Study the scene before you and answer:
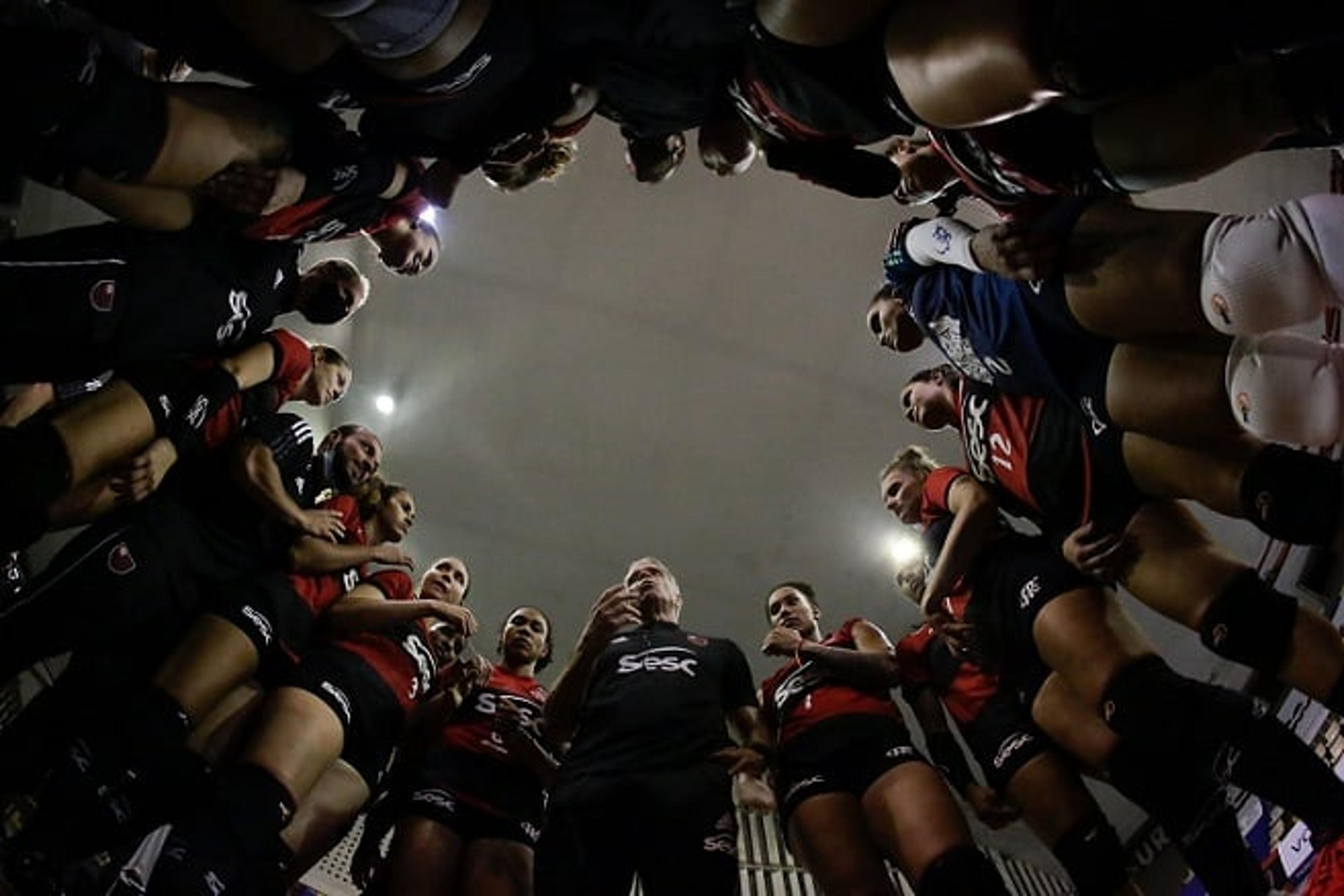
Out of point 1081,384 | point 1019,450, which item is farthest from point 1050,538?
point 1081,384

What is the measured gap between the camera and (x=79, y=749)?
7.73ft

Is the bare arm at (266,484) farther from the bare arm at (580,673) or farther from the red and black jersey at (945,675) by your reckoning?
the red and black jersey at (945,675)

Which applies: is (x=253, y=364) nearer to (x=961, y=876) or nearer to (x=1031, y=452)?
(x=1031, y=452)

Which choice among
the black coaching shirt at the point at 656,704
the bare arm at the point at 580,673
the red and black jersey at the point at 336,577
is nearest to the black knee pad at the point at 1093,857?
the black coaching shirt at the point at 656,704

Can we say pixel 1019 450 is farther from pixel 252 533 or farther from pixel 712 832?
pixel 252 533

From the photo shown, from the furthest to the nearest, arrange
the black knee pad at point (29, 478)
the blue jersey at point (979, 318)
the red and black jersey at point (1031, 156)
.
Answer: the blue jersey at point (979, 318) → the black knee pad at point (29, 478) → the red and black jersey at point (1031, 156)

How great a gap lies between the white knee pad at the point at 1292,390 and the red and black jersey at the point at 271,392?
252 centimetres

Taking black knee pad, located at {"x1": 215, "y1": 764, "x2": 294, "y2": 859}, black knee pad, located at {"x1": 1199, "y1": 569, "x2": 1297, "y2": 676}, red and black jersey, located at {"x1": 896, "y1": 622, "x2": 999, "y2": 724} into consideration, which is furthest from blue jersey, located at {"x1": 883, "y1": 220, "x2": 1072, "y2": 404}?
black knee pad, located at {"x1": 215, "y1": 764, "x2": 294, "y2": 859}

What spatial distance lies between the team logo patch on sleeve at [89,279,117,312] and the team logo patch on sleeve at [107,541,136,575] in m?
0.76

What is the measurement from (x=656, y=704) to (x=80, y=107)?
1.96 metres

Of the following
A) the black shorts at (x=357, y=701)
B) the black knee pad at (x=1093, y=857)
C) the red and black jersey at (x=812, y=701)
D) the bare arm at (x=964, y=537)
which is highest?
the bare arm at (x=964, y=537)

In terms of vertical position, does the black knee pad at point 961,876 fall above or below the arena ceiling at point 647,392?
below

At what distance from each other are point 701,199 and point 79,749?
3.57 m

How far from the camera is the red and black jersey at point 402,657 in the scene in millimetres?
2979
